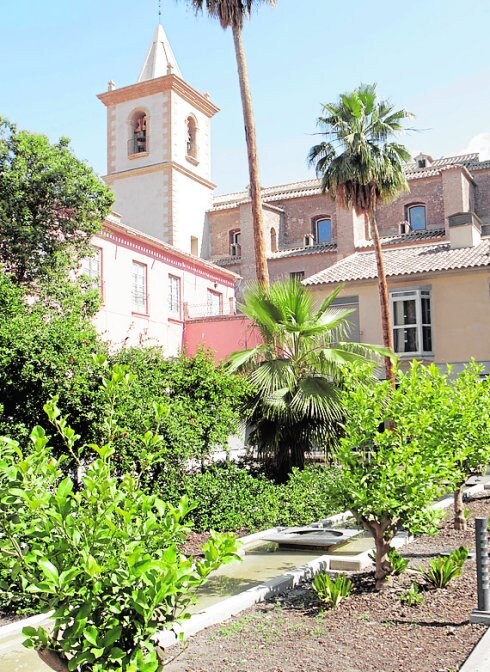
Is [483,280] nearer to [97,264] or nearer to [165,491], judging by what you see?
[97,264]

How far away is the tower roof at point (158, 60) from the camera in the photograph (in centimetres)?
4200

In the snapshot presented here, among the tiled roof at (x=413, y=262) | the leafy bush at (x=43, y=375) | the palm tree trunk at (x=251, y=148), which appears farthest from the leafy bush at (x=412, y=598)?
the tiled roof at (x=413, y=262)

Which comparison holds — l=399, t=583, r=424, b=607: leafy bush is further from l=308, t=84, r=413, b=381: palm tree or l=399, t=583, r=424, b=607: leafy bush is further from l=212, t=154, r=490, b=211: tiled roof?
l=212, t=154, r=490, b=211: tiled roof

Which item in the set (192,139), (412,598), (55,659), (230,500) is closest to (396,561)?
(412,598)

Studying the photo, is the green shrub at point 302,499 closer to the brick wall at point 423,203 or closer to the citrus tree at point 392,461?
the citrus tree at point 392,461

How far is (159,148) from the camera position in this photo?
4062 cm

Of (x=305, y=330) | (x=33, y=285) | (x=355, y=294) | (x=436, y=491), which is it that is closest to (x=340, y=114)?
(x=355, y=294)

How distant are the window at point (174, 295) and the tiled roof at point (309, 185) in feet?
49.3

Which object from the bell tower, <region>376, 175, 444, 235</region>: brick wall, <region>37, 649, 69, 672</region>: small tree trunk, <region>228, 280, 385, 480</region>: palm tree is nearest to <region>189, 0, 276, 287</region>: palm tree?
<region>228, 280, 385, 480</region>: palm tree

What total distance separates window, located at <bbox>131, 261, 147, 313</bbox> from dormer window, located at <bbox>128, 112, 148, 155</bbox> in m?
16.0

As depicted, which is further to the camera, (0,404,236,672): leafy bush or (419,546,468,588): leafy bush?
(419,546,468,588): leafy bush

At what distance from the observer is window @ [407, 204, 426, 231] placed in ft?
144

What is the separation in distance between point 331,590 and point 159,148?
122 ft

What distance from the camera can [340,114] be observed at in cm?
2453
